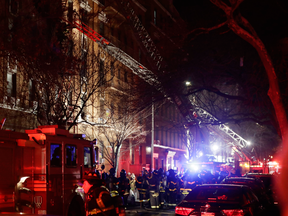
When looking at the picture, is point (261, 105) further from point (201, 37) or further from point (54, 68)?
point (54, 68)

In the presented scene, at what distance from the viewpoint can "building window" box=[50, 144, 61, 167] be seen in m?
10.0

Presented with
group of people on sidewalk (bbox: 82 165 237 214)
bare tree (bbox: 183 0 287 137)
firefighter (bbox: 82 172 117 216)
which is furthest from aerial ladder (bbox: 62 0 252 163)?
firefighter (bbox: 82 172 117 216)

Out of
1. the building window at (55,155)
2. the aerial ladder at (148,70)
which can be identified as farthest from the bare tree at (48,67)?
the building window at (55,155)

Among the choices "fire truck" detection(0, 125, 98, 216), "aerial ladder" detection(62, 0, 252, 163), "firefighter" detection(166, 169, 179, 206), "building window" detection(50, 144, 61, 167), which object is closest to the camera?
"fire truck" detection(0, 125, 98, 216)

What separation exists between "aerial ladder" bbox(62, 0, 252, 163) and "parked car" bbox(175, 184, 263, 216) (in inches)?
215

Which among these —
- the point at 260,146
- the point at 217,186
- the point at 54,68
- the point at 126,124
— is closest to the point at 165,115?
the point at 260,146

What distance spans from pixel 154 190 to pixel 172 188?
115cm

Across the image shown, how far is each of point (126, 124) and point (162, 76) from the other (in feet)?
38.5

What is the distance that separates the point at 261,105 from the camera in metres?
17.6

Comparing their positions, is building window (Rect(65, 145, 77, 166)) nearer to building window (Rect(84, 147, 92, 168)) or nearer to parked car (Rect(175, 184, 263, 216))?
building window (Rect(84, 147, 92, 168))

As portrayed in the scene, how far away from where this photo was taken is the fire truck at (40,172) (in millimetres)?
8930

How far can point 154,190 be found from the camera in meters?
16.1

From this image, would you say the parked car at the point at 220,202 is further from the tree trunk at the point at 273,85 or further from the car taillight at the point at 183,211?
the tree trunk at the point at 273,85

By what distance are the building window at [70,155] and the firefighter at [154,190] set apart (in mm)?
5667
